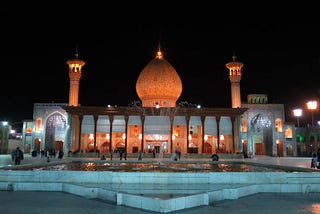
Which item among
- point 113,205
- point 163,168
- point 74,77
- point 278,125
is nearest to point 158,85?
point 74,77

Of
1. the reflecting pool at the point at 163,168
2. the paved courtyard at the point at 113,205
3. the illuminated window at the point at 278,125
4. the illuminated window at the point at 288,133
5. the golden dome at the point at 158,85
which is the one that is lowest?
the paved courtyard at the point at 113,205

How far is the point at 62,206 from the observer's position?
744 cm

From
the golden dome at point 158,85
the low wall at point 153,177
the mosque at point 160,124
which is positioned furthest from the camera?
the golden dome at point 158,85

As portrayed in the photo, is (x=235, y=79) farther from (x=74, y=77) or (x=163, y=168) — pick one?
(x=163, y=168)

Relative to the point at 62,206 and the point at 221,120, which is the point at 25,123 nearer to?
the point at 221,120

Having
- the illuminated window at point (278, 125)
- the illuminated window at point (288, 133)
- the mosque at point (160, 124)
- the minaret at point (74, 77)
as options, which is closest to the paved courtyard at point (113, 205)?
the mosque at point (160, 124)

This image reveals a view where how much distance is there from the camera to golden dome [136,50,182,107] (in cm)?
3672

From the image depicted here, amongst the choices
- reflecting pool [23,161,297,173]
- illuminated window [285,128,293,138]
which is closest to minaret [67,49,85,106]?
reflecting pool [23,161,297,173]

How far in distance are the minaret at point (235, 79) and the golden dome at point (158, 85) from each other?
6429 millimetres

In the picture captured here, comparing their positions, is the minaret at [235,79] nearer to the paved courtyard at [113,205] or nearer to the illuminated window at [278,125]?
the illuminated window at [278,125]

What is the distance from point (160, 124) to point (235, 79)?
11236mm

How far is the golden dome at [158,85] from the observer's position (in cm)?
3672

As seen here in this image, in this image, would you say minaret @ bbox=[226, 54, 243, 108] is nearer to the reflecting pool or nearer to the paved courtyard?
the reflecting pool

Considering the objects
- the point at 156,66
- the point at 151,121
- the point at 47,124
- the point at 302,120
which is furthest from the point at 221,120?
the point at 302,120
